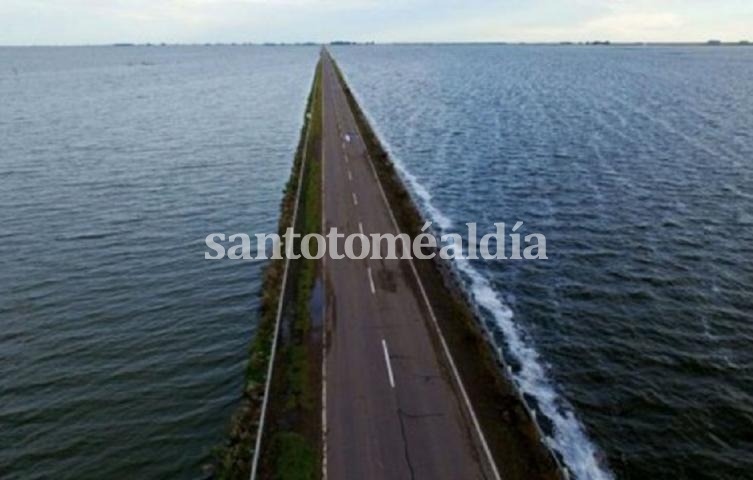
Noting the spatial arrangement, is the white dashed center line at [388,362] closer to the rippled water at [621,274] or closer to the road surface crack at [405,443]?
the road surface crack at [405,443]

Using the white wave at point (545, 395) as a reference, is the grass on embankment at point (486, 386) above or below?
above

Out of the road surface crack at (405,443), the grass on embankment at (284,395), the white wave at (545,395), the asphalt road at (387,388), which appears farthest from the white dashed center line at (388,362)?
the white wave at (545,395)

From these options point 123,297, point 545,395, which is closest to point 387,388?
point 545,395

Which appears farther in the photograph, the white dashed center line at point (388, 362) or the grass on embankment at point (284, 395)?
the white dashed center line at point (388, 362)

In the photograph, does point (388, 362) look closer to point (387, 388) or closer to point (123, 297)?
point (387, 388)

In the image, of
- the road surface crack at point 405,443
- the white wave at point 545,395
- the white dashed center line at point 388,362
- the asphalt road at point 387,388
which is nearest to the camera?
the road surface crack at point 405,443
